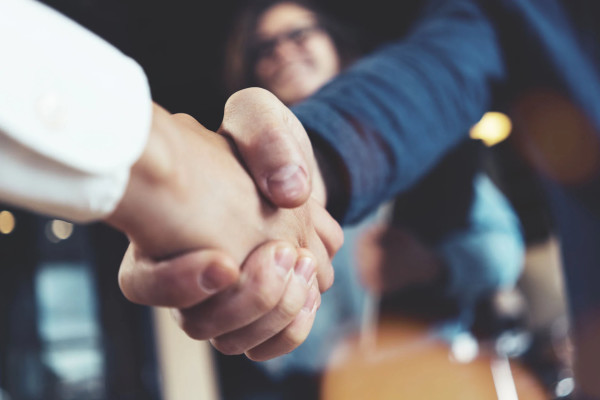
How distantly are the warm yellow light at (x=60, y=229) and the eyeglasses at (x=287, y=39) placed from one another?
1612 millimetres

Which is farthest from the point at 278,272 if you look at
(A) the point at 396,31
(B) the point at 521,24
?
(A) the point at 396,31

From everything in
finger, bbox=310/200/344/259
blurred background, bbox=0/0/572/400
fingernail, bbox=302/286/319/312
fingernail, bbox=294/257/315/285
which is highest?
fingernail, bbox=294/257/315/285

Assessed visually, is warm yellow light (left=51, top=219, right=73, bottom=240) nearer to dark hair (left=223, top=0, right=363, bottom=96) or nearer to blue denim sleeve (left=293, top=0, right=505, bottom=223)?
dark hair (left=223, top=0, right=363, bottom=96)

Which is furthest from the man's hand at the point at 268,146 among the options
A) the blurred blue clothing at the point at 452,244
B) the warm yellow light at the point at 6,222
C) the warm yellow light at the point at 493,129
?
the warm yellow light at the point at 6,222

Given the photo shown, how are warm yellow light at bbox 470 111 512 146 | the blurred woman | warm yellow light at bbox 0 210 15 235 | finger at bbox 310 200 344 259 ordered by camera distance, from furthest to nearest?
warm yellow light at bbox 0 210 15 235 < the blurred woman < warm yellow light at bbox 470 111 512 146 < finger at bbox 310 200 344 259

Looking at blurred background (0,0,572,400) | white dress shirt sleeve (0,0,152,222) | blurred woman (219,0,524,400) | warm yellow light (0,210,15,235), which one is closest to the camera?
white dress shirt sleeve (0,0,152,222)

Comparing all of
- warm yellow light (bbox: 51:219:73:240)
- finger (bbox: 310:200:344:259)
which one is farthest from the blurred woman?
warm yellow light (bbox: 51:219:73:240)

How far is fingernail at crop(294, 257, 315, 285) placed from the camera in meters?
0.24

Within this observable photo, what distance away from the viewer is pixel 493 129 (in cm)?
92

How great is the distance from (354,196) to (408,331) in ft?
2.11

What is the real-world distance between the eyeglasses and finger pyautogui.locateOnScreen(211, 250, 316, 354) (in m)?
0.34

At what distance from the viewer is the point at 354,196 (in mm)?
375

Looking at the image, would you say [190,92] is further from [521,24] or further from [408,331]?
[408,331]

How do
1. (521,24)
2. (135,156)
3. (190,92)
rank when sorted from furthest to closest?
(521,24) → (190,92) → (135,156)
